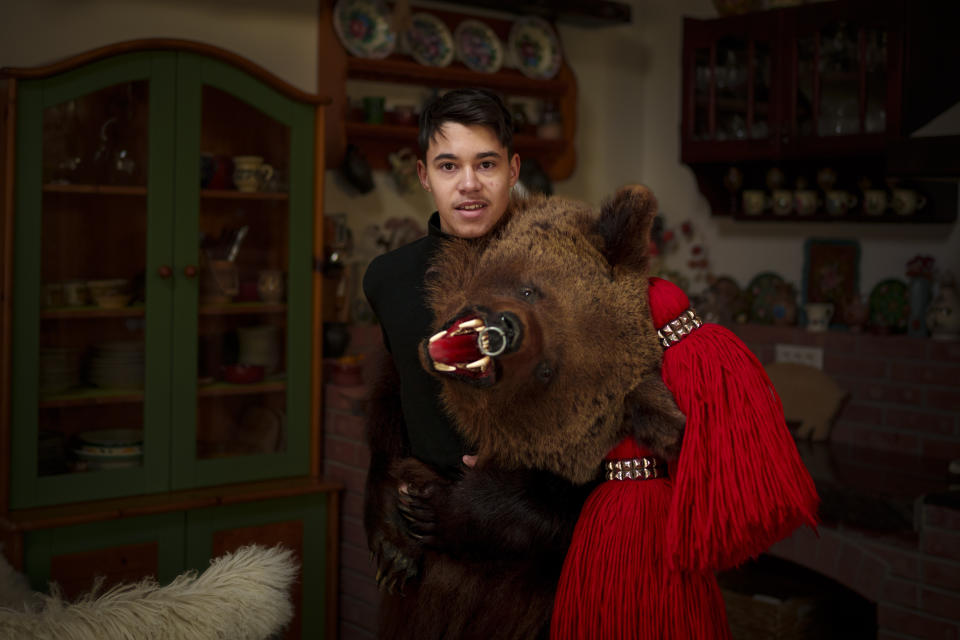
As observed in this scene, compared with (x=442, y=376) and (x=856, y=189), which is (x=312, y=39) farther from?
(x=442, y=376)

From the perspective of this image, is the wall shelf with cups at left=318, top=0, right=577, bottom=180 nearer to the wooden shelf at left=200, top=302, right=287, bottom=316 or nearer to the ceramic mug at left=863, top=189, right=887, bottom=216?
the wooden shelf at left=200, top=302, right=287, bottom=316

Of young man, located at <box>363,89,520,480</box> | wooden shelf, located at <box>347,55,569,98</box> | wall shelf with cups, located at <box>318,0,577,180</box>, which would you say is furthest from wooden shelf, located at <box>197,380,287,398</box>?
young man, located at <box>363,89,520,480</box>

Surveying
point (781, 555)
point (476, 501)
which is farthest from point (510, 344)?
point (781, 555)

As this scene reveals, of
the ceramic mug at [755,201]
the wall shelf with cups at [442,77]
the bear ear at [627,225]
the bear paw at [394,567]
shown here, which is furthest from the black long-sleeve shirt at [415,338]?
the ceramic mug at [755,201]

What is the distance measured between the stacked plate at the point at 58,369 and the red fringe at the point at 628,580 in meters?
1.80

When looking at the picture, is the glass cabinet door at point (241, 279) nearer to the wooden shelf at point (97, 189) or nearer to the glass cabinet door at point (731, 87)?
the wooden shelf at point (97, 189)

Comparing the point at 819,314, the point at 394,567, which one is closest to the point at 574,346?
the point at 394,567

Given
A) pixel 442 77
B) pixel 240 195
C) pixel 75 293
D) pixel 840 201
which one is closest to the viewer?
pixel 75 293

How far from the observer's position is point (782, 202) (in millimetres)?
3238

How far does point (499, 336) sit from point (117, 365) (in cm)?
188

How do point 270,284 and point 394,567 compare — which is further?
point 270,284

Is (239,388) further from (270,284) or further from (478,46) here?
(478,46)

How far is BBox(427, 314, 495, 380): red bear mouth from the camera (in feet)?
3.29

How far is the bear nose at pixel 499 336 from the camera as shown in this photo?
99 centimetres
